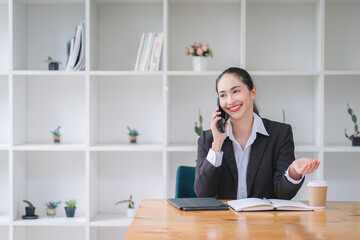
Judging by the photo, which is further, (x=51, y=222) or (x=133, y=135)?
(x=133, y=135)

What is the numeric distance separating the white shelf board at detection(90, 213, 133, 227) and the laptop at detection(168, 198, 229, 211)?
4.69ft

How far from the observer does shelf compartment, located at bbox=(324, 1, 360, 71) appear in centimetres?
356

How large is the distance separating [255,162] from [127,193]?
154cm

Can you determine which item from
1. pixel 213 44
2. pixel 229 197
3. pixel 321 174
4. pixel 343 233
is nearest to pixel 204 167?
pixel 229 197

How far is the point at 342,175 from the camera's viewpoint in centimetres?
360

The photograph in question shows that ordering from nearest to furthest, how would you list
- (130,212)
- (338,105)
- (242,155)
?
(242,155), (130,212), (338,105)

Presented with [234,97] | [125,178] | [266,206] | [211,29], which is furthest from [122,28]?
[266,206]

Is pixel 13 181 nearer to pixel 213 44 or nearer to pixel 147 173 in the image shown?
pixel 147 173

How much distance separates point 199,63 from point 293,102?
0.83 metres

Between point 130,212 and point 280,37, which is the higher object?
point 280,37

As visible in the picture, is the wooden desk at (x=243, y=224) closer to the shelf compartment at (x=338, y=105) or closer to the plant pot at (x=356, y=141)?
the plant pot at (x=356, y=141)

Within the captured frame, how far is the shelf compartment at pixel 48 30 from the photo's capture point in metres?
3.67

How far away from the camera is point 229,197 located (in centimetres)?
246

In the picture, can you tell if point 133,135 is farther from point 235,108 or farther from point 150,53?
point 235,108
